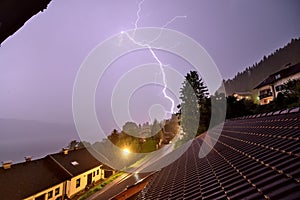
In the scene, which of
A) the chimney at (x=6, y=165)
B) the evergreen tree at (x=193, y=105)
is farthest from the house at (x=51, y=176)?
the evergreen tree at (x=193, y=105)

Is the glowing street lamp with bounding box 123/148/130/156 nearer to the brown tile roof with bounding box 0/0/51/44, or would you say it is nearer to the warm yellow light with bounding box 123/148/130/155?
the warm yellow light with bounding box 123/148/130/155

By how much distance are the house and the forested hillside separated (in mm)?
127587

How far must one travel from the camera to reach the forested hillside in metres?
136

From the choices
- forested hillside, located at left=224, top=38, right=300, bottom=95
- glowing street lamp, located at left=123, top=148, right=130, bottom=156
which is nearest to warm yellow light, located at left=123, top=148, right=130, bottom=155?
glowing street lamp, located at left=123, top=148, right=130, bottom=156

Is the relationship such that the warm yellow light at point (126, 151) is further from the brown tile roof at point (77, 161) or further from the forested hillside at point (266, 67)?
the forested hillside at point (266, 67)

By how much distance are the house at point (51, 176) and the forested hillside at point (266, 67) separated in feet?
419

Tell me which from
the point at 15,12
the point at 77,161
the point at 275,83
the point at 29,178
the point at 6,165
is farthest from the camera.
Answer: the point at 275,83

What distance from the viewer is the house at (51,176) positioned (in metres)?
19.0

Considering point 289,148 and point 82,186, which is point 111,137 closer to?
point 82,186

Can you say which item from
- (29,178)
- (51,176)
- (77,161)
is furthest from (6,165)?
(77,161)

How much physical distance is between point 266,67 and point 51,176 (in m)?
156

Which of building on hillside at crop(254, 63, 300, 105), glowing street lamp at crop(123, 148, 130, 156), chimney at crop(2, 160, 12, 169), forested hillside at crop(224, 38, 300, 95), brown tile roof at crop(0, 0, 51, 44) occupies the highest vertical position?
forested hillside at crop(224, 38, 300, 95)

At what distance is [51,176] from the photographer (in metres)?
23.9

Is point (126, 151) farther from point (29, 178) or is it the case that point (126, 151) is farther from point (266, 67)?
point (266, 67)
